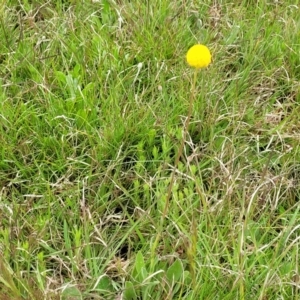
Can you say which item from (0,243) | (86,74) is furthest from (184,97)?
(0,243)

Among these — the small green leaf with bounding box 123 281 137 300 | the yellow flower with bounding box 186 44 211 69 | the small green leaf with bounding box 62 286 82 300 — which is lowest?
the small green leaf with bounding box 123 281 137 300

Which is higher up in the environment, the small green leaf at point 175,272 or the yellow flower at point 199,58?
the yellow flower at point 199,58

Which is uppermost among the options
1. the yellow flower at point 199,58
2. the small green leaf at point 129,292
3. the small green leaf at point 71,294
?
the yellow flower at point 199,58

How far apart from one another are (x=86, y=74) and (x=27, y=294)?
82 cm

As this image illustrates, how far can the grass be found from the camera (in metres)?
1.34

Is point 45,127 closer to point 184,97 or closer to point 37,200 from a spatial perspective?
point 37,200

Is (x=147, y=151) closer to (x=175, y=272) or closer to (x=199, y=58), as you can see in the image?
(x=175, y=272)

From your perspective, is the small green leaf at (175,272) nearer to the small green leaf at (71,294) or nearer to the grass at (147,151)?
the grass at (147,151)

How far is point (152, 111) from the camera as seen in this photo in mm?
1706

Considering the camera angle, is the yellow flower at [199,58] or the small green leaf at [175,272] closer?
the yellow flower at [199,58]

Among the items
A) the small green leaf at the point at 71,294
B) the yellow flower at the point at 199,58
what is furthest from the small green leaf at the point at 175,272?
the yellow flower at the point at 199,58

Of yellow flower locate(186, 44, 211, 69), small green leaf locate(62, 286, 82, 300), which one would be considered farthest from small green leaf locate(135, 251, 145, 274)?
yellow flower locate(186, 44, 211, 69)

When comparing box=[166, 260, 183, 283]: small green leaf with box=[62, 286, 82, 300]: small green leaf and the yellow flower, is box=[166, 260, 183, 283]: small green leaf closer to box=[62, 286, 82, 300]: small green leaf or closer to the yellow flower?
box=[62, 286, 82, 300]: small green leaf

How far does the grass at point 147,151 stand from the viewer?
4.40 feet
